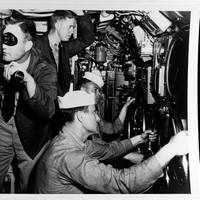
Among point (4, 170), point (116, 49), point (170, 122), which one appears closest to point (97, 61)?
point (116, 49)

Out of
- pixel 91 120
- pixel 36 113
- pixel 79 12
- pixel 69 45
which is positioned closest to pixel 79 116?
pixel 91 120

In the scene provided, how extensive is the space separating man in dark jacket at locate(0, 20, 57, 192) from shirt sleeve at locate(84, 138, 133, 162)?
162mm

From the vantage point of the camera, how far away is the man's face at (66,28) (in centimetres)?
114

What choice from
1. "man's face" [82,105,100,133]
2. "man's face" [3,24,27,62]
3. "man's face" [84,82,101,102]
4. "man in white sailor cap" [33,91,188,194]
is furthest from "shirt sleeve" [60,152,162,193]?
"man's face" [3,24,27,62]

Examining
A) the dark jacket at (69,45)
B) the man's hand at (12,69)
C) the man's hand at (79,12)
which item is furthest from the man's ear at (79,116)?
the man's hand at (79,12)

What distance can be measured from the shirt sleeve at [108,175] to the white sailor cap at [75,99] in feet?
0.56

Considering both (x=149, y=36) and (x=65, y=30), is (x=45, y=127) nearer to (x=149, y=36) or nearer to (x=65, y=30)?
(x=65, y=30)

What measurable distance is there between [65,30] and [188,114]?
0.53m

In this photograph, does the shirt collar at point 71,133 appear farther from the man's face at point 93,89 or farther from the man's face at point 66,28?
the man's face at point 66,28

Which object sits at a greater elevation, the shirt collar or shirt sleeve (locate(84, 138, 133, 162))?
the shirt collar

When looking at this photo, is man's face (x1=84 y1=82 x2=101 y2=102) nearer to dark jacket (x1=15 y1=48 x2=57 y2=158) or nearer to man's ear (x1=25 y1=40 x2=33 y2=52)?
dark jacket (x1=15 y1=48 x2=57 y2=158)

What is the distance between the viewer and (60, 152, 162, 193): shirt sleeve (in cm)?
107

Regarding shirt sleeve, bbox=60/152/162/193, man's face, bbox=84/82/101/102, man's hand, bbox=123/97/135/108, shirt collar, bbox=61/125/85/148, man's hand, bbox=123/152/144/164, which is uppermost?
man's face, bbox=84/82/101/102

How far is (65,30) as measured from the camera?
1.14m
